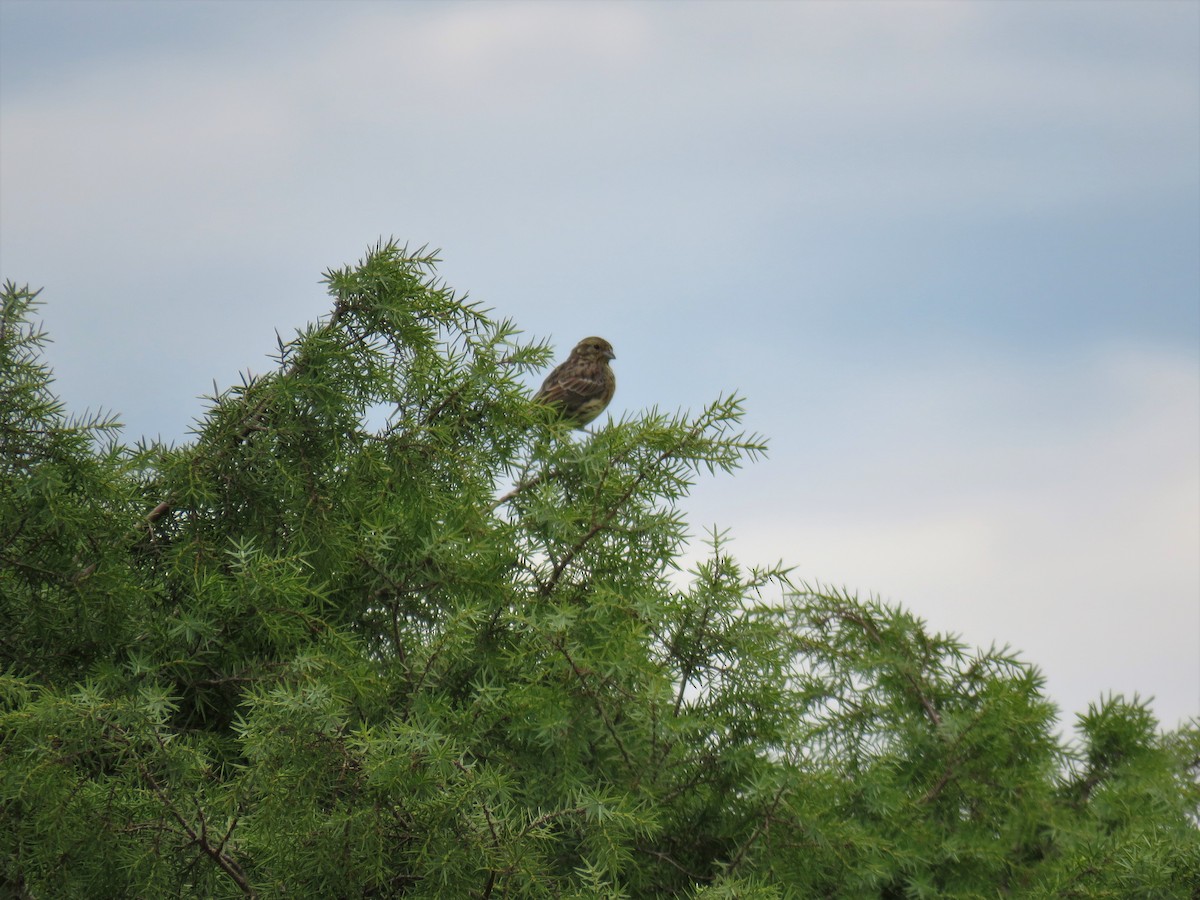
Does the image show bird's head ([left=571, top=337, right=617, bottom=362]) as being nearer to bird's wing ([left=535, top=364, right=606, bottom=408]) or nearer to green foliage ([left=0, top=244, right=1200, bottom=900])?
bird's wing ([left=535, top=364, right=606, bottom=408])

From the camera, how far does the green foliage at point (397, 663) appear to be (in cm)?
274

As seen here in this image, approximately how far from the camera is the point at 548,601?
3400 mm

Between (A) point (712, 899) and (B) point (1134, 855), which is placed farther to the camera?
(B) point (1134, 855)

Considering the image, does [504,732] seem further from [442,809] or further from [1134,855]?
[1134,855]

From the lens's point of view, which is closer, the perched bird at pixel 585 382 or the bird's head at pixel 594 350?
the perched bird at pixel 585 382

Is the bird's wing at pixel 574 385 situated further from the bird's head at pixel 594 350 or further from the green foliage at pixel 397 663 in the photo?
the green foliage at pixel 397 663

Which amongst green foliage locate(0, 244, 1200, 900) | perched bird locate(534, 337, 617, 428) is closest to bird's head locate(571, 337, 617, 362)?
perched bird locate(534, 337, 617, 428)

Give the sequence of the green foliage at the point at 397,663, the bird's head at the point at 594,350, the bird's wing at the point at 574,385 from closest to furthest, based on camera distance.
Result: the green foliage at the point at 397,663
the bird's wing at the point at 574,385
the bird's head at the point at 594,350

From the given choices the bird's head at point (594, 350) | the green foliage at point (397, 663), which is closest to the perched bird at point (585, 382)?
the bird's head at point (594, 350)

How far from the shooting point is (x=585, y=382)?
7.55 meters

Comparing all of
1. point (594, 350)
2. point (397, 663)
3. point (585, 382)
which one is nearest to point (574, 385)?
point (585, 382)

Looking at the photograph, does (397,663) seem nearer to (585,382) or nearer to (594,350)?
(585,382)

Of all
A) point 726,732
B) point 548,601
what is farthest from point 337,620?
point 726,732

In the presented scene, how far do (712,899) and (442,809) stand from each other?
726mm
